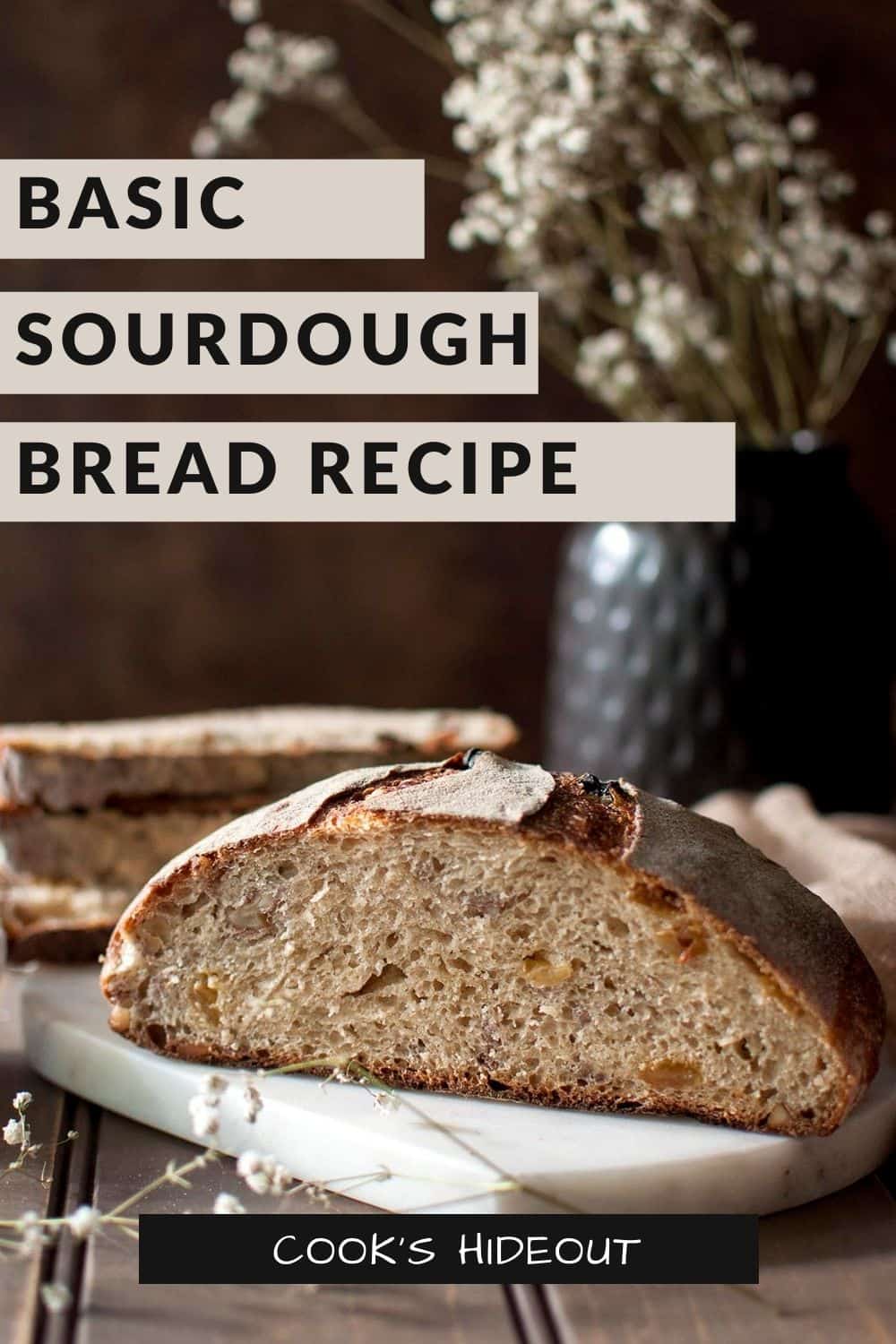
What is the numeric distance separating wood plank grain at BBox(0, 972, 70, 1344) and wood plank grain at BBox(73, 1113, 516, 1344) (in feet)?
0.15

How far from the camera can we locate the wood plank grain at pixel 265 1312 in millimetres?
1316

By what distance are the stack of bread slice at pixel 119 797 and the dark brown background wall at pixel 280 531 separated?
1090 mm

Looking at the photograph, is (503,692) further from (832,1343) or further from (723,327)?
(832,1343)

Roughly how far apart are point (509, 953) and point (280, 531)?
2.13 meters

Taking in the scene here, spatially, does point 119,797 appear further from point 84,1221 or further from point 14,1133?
point 84,1221

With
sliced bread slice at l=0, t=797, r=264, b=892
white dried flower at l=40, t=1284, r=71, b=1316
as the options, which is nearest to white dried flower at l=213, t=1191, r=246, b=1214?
white dried flower at l=40, t=1284, r=71, b=1316

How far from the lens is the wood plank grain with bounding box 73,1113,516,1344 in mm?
1316

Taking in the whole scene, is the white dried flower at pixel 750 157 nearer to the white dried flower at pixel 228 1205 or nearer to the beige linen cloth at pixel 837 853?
the beige linen cloth at pixel 837 853

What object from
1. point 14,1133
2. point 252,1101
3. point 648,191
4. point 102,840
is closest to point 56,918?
point 102,840

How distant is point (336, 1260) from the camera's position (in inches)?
56.7

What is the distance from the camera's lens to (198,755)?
245 centimetres
